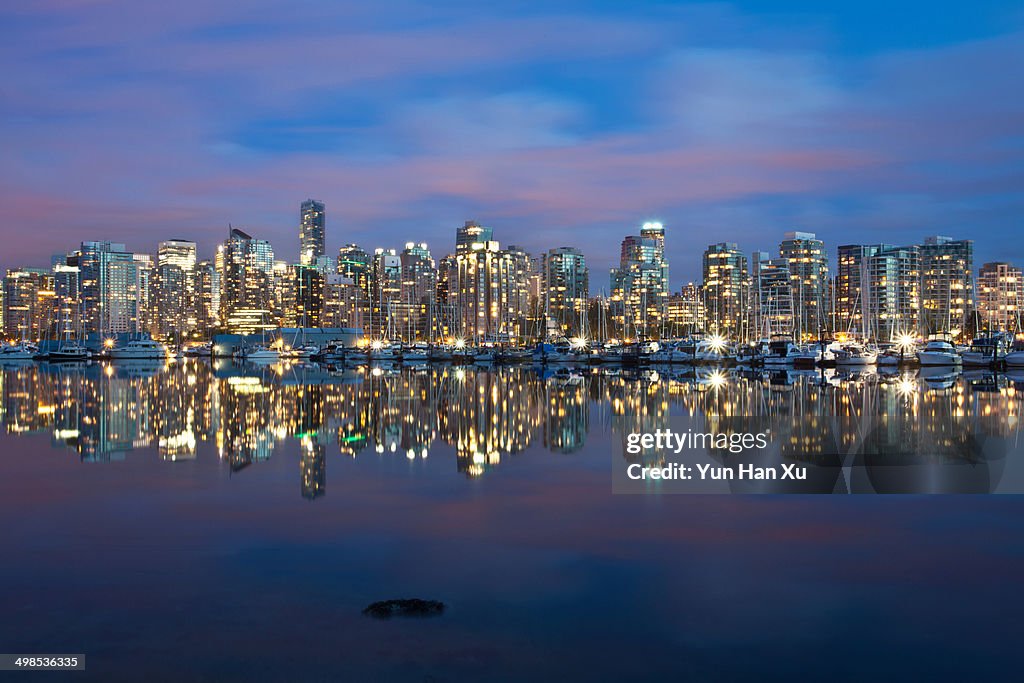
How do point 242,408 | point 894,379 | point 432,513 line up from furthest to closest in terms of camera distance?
point 894,379 → point 242,408 → point 432,513

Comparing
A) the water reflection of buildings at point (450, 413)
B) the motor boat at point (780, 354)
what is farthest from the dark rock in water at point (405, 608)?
the motor boat at point (780, 354)

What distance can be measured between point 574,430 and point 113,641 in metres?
26.2

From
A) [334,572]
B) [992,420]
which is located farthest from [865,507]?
[992,420]

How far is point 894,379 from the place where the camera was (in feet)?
252

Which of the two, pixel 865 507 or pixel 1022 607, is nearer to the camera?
pixel 1022 607

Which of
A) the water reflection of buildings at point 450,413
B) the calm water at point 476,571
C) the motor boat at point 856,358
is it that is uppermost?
the motor boat at point 856,358

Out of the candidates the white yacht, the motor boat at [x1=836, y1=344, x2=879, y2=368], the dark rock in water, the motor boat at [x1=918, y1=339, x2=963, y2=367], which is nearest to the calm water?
the dark rock in water

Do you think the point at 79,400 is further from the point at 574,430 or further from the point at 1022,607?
the point at 1022,607

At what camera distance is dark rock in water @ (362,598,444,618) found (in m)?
12.6

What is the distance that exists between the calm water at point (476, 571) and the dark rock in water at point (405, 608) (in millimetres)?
220

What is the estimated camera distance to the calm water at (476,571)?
1105 centimetres

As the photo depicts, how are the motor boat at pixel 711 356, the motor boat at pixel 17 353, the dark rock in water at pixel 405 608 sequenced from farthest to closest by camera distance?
1. the motor boat at pixel 17 353
2. the motor boat at pixel 711 356
3. the dark rock in water at pixel 405 608

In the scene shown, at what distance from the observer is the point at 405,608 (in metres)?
12.8

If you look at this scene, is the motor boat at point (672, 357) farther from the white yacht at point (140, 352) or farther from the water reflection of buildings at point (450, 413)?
the white yacht at point (140, 352)
